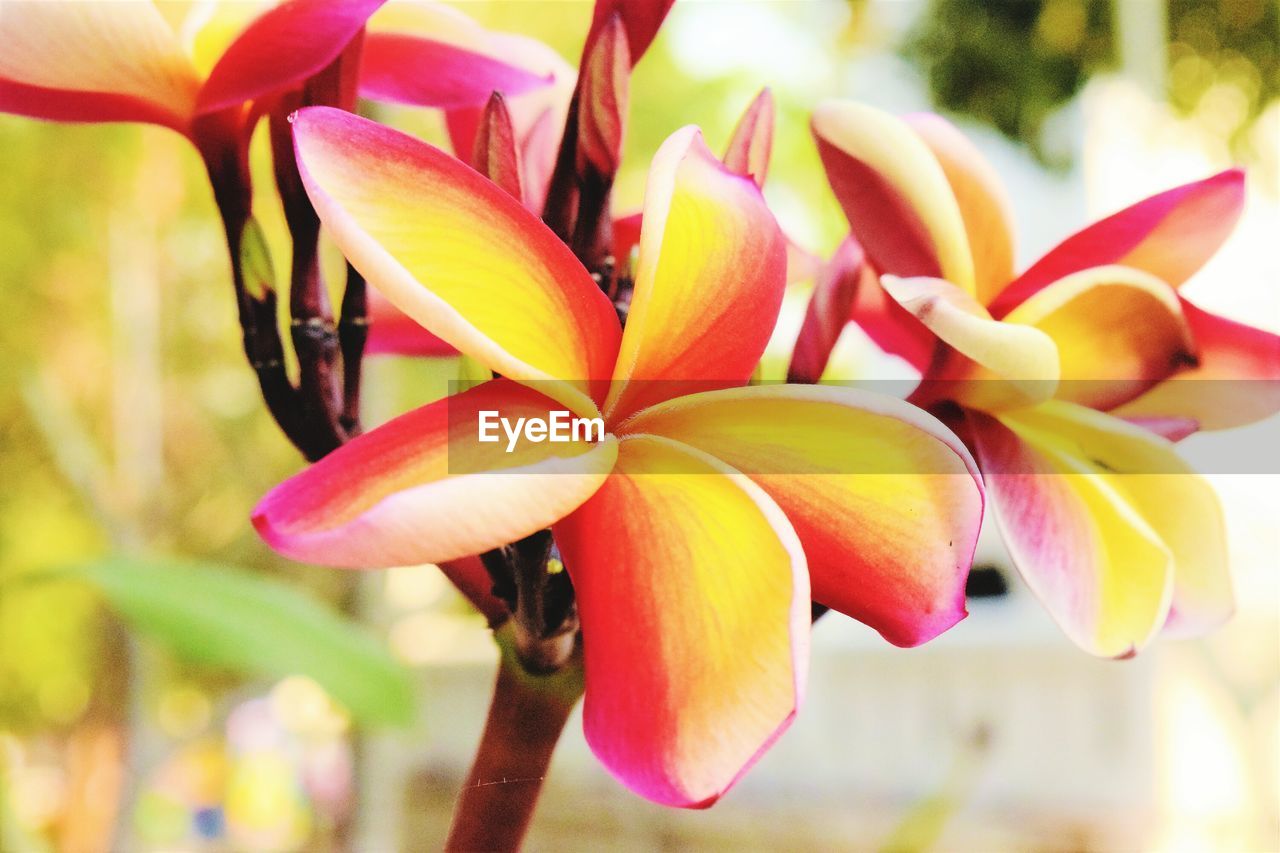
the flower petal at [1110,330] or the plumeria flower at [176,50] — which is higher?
the plumeria flower at [176,50]

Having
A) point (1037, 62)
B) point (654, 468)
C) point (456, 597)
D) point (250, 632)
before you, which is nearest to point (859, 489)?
point (654, 468)

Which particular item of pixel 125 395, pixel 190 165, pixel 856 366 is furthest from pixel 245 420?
pixel 856 366

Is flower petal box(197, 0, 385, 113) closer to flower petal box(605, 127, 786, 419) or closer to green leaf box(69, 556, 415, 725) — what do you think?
flower petal box(605, 127, 786, 419)

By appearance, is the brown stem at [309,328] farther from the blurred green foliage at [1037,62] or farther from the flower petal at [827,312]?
the blurred green foliage at [1037,62]

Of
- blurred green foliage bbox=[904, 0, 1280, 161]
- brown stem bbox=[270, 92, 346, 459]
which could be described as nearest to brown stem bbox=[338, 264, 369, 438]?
brown stem bbox=[270, 92, 346, 459]

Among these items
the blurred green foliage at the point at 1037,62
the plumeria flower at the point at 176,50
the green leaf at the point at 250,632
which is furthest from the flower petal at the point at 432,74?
the blurred green foliage at the point at 1037,62

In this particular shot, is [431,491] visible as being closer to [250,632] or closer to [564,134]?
[564,134]
